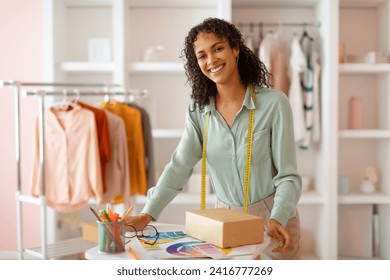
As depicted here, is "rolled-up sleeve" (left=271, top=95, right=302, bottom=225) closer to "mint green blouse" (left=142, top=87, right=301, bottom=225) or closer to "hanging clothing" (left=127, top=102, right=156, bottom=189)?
"mint green blouse" (left=142, top=87, right=301, bottom=225)

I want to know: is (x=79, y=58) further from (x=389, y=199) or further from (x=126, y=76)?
(x=389, y=199)

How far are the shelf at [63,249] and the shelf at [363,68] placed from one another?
5.01 ft

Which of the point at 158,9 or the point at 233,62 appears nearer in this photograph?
the point at 233,62

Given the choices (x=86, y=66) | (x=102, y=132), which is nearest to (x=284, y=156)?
(x=102, y=132)

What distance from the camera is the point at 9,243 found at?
2.37 meters

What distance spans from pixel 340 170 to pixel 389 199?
31cm

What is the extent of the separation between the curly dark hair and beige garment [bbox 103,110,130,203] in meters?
1.09

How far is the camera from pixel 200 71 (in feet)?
4.82

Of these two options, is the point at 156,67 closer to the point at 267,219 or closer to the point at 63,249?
the point at 63,249

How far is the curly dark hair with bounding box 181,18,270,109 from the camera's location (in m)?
1.38
